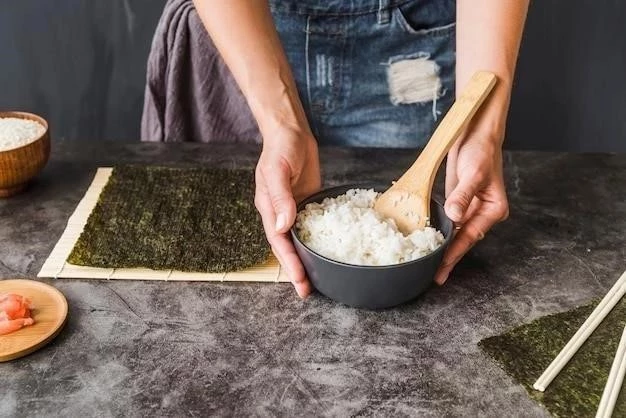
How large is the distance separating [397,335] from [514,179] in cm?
50

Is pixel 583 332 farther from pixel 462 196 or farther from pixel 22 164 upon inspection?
pixel 22 164

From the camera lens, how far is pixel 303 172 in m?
1.16

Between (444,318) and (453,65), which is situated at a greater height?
(453,65)

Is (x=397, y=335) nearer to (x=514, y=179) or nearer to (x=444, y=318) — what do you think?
(x=444, y=318)

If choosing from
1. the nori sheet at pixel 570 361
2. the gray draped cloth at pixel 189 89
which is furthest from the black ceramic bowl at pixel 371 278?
the gray draped cloth at pixel 189 89

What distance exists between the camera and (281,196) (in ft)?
3.34

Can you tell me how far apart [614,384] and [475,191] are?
32 centimetres

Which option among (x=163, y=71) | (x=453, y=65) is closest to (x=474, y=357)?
(x=453, y=65)

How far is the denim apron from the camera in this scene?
58.1 inches

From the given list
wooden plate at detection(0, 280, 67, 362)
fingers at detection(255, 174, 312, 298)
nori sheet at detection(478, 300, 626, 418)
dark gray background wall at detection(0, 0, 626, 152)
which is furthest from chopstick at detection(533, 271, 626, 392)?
dark gray background wall at detection(0, 0, 626, 152)

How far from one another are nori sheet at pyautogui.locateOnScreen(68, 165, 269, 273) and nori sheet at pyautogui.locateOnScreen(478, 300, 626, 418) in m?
0.38

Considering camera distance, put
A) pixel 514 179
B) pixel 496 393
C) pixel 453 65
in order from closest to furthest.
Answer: pixel 496 393
pixel 514 179
pixel 453 65

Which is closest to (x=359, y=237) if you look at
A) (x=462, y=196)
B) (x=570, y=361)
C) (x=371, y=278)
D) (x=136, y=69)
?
(x=371, y=278)

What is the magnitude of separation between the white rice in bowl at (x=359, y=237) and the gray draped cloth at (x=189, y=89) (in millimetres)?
642
